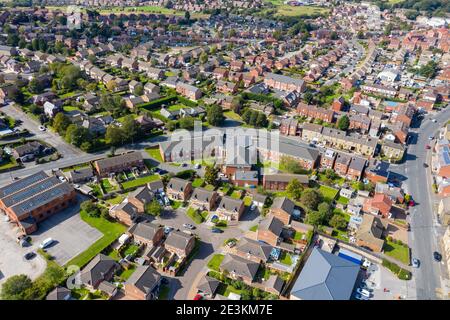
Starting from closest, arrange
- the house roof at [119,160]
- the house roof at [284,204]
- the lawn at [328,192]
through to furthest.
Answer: the house roof at [284,204]
the lawn at [328,192]
the house roof at [119,160]

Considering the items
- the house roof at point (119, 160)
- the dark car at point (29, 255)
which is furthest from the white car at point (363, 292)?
the dark car at point (29, 255)

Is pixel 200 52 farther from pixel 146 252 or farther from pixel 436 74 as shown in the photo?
pixel 146 252

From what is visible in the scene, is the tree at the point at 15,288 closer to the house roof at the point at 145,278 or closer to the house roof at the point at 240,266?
the house roof at the point at 145,278

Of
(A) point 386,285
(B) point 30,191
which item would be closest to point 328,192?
(A) point 386,285

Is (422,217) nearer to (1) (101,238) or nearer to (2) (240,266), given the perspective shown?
(2) (240,266)

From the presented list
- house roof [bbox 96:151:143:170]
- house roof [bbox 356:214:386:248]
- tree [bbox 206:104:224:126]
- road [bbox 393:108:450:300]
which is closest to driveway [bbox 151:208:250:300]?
house roof [bbox 96:151:143:170]

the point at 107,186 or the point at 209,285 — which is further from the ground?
the point at 107,186
